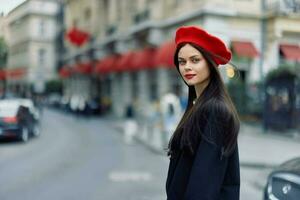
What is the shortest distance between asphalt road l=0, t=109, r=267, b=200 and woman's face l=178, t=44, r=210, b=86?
17.5 ft

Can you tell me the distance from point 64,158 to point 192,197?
10402 millimetres

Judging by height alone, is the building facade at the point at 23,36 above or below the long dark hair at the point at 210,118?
above

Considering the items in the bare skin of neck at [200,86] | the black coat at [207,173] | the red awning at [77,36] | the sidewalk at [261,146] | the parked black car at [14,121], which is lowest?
the sidewalk at [261,146]

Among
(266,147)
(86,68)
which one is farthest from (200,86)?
(86,68)

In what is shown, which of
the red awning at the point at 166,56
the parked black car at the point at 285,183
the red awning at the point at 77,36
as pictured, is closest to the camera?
the parked black car at the point at 285,183

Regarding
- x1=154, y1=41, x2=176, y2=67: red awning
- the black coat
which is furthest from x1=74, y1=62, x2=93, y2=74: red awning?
the black coat

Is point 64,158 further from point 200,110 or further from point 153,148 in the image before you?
point 200,110

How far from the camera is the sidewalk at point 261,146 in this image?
11.0 m

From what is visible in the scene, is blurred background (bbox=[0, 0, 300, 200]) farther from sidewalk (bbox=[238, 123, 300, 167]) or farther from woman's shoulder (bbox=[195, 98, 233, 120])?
woman's shoulder (bbox=[195, 98, 233, 120])

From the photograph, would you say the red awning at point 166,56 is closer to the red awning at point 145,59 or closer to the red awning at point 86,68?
the red awning at point 145,59

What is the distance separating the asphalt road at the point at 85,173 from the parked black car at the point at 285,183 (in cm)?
311

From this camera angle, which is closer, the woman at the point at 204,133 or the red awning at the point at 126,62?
the woman at the point at 204,133

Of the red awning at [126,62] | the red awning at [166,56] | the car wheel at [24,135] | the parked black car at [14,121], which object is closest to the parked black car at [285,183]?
the parked black car at [14,121]

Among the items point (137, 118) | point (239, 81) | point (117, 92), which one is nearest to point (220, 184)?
point (239, 81)
